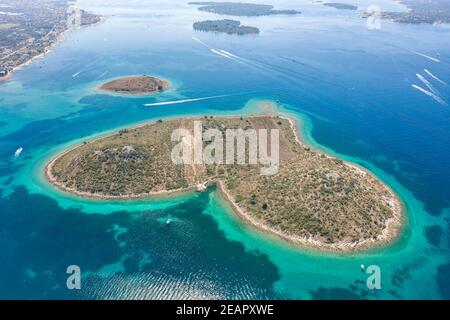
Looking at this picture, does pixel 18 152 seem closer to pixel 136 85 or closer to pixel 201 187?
pixel 201 187

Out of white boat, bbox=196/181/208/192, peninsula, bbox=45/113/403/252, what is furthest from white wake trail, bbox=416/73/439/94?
white boat, bbox=196/181/208/192

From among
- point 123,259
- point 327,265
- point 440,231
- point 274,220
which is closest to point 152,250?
point 123,259

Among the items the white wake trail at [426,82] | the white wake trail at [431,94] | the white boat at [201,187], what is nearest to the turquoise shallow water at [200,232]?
the white boat at [201,187]

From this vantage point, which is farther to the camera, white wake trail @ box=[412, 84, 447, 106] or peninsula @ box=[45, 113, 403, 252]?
white wake trail @ box=[412, 84, 447, 106]

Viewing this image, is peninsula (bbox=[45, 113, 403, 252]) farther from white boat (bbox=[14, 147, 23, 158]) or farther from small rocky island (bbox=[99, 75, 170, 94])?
small rocky island (bbox=[99, 75, 170, 94])

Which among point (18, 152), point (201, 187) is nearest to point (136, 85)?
point (18, 152)

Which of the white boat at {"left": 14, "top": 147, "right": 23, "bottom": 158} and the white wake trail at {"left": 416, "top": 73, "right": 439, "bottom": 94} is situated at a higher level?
the white wake trail at {"left": 416, "top": 73, "right": 439, "bottom": 94}
